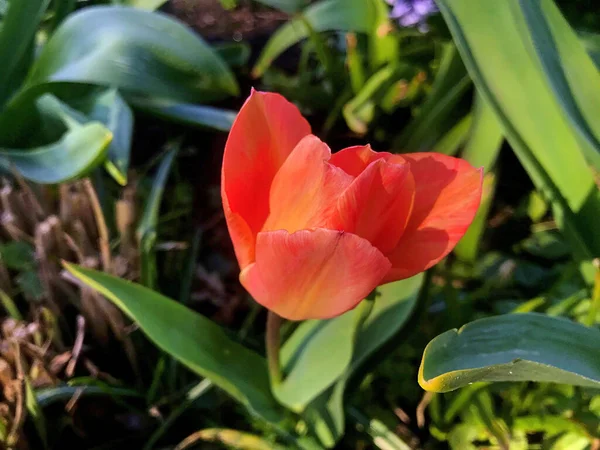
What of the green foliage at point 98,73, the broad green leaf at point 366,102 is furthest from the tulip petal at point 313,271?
the broad green leaf at point 366,102

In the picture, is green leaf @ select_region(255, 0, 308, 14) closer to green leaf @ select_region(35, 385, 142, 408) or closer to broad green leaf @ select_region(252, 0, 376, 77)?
broad green leaf @ select_region(252, 0, 376, 77)

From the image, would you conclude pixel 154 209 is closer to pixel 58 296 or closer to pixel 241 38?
pixel 58 296

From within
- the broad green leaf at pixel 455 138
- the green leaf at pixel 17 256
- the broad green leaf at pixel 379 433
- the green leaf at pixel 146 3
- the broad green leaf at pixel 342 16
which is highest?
the green leaf at pixel 146 3

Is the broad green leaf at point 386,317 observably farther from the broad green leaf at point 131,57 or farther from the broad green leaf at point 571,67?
the broad green leaf at point 131,57

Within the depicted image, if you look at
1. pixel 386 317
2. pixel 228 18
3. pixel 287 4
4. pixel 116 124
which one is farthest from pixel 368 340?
pixel 228 18

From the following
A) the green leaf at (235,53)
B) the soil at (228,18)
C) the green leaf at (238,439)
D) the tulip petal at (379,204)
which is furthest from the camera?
the soil at (228,18)

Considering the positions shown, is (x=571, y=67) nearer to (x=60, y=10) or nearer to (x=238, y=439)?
(x=238, y=439)

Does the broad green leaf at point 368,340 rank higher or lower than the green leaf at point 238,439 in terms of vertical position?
higher
